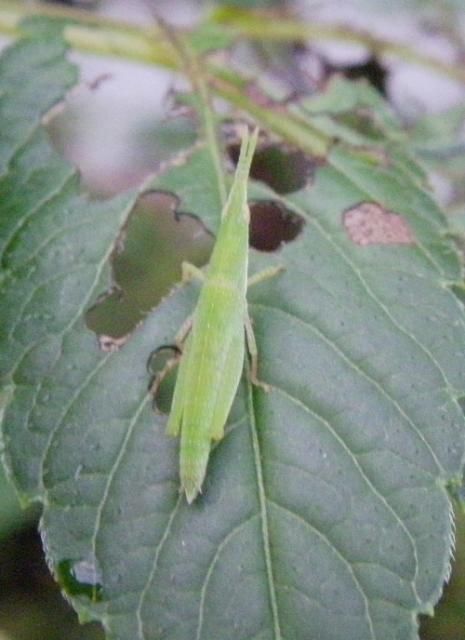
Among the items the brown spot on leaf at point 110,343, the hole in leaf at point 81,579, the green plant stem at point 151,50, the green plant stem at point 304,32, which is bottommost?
the hole in leaf at point 81,579

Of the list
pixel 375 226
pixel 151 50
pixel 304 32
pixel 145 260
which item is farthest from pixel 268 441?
pixel 304 32

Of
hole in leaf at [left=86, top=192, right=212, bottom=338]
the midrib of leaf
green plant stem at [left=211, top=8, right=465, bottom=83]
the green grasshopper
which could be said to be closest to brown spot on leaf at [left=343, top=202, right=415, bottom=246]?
the green grasshopper

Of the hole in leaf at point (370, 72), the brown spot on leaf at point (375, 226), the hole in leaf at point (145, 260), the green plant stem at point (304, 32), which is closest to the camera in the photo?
the hole in leaf at point (145, 260)

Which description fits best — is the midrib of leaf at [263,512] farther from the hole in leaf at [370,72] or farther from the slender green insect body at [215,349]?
the hole in leaf at [370,72]

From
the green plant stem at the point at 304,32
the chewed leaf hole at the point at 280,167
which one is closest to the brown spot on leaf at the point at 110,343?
the chewed leaf hole at the point at 280,167

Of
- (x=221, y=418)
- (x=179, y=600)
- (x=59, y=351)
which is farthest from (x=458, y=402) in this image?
(x=59, y=351)

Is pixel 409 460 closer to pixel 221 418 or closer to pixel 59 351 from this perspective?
pixel 221 418
